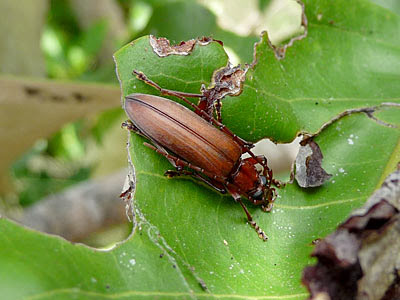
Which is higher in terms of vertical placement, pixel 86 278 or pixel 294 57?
pixel 294 57

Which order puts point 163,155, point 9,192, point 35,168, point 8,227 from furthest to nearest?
1. point 35,168
2. point 9,192
3. point 163,155
4. point 8,227

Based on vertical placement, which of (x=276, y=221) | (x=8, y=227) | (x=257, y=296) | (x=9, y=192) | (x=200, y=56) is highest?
(x=200, y=56)

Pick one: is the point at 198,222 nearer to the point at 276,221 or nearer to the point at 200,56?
the point at 276,221

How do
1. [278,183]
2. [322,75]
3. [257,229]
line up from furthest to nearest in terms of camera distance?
[322,75] < [278,183] < [257,229]

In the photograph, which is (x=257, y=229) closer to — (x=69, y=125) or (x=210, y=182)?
(x=210, y=182)

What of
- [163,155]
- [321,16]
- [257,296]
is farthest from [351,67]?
[257,296]

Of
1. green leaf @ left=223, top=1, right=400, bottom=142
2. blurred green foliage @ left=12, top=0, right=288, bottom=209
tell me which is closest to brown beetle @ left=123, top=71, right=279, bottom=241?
green leaf @ left=223, top=1, right=400, bottom=142

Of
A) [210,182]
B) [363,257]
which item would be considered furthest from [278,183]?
[363,257]

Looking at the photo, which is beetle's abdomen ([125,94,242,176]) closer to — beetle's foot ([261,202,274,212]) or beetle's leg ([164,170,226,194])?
beetle's leg ([164,170,226,194])
